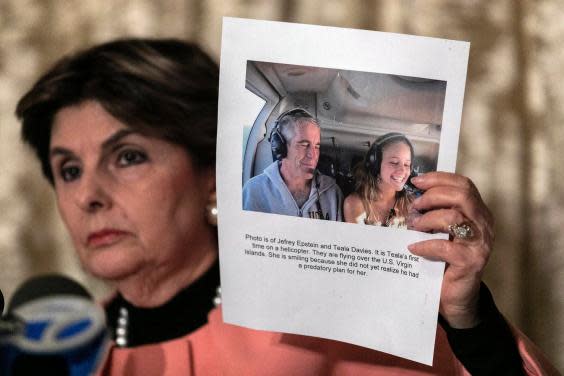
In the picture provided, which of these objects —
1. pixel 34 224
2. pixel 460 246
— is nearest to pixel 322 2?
pixel 460 246

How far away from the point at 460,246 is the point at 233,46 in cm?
38

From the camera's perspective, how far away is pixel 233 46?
0.87 meters

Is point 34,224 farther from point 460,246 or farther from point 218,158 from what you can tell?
point 460,246

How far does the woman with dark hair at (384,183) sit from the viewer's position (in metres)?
0.85

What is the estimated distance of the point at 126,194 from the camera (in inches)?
36.9

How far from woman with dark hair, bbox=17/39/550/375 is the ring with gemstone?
55 millimetres

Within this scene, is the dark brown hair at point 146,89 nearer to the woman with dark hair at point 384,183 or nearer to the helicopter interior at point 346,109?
the helicopter interior at point 346,109

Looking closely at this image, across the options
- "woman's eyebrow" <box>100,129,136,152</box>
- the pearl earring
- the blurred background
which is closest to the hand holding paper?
the blurred background

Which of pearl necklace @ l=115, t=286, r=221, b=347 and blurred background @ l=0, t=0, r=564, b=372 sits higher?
blurred background @ l=0, t=0, r=564, b=372

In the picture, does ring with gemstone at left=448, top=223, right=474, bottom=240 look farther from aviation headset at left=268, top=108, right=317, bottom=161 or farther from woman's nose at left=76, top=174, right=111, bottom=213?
woman's nose at left=76, top=174, right=111, bottom=213

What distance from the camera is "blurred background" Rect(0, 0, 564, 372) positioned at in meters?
0.97

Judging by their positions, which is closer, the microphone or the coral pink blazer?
the microphone

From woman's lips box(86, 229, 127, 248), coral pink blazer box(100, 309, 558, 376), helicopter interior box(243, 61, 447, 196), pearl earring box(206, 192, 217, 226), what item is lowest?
coral pink blazer box(100, 309, 558, 376)

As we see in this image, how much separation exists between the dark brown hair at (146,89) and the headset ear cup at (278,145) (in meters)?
0.10
